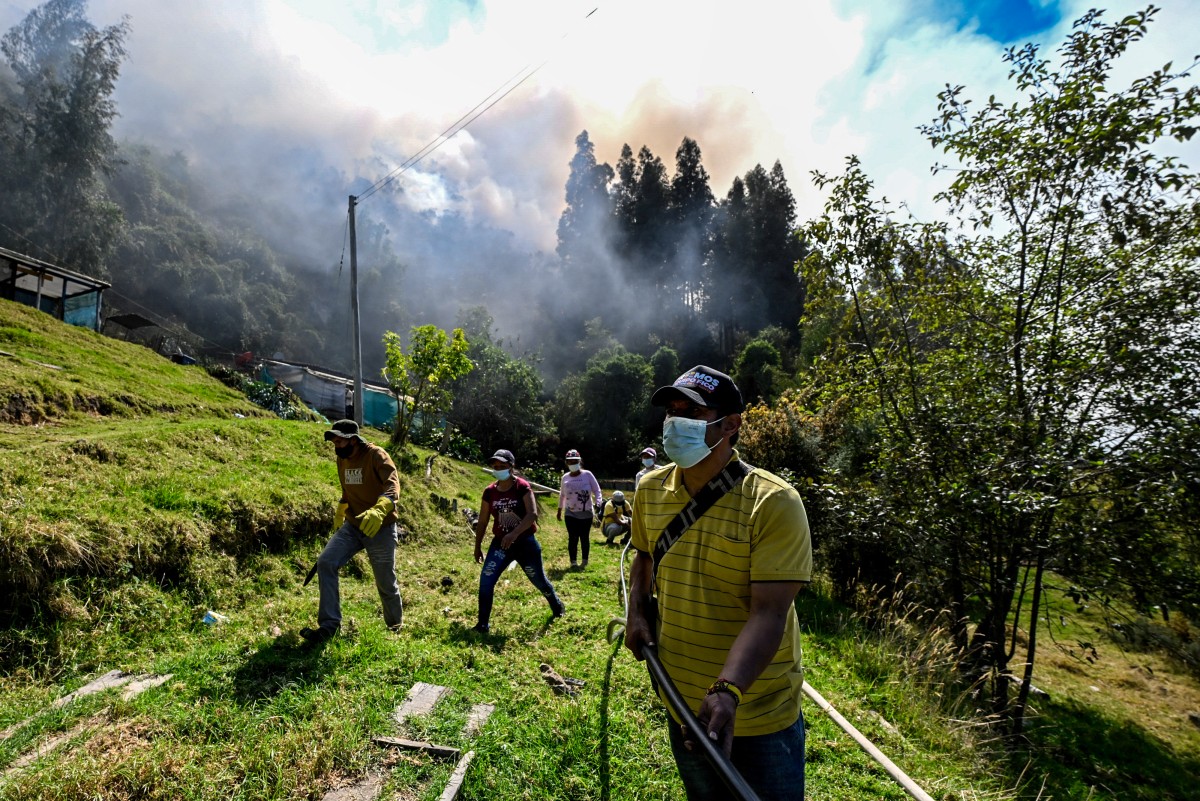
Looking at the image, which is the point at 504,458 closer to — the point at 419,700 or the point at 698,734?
the point at 419,700

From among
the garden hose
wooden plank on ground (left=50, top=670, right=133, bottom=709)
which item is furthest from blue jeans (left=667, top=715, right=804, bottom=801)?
wooden plank on ground (left=50, top=670, right=133, bottom=709)

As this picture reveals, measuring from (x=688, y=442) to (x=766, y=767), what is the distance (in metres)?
1.18

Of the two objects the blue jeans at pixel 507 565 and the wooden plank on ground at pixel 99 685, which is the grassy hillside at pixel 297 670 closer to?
the wooden plank on ground at pixel 99 685

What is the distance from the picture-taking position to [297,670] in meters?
4.20

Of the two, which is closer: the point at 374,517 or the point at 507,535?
the point at 374,517

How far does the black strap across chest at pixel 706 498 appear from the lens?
2105 mm

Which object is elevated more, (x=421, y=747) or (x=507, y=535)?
(x=507, y=535)

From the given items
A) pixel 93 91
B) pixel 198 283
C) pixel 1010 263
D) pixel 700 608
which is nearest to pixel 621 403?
pixel 1010 263

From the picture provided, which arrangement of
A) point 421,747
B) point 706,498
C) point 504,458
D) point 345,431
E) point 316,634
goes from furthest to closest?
1. point 504,458
2. point 345,431
3. point 316,634
4. point 421,747
5. point 706,498

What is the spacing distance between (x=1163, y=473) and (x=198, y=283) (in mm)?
61755

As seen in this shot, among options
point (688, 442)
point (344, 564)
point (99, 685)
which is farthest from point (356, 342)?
point (688, 442)

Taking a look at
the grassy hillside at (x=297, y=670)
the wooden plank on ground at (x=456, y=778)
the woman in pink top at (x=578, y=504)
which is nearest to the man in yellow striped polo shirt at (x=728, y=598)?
the wooden plank on ground at (x=456, y=778)

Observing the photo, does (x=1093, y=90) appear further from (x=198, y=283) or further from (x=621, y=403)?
(x=198, y=283)

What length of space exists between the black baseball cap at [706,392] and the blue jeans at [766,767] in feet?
3.91
